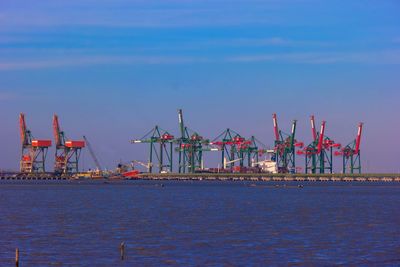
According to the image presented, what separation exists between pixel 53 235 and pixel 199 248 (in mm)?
11846

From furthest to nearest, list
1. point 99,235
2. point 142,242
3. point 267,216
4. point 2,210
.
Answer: point 2,210
point 267,216
point 99,235
point 142,242

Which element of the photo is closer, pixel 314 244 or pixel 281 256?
pixel 281 256

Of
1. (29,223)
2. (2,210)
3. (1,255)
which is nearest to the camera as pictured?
(1,255)

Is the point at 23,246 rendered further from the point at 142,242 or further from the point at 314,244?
the point at 314,244

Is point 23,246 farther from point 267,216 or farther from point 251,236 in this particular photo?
point 267,216

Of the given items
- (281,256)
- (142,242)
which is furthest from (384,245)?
(142,242)

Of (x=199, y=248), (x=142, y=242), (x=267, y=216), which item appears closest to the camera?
(x=199, y=248)

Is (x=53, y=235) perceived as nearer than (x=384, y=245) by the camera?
No

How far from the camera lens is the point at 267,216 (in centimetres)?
7031

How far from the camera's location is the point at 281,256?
4116cm

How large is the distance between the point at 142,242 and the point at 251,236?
7957 millimetres

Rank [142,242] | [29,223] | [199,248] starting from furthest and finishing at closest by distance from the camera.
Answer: [29,223] < [142,242] < [199,248]

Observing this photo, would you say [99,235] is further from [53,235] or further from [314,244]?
[314,244]

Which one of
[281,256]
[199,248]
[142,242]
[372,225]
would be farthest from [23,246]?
[372,225]
